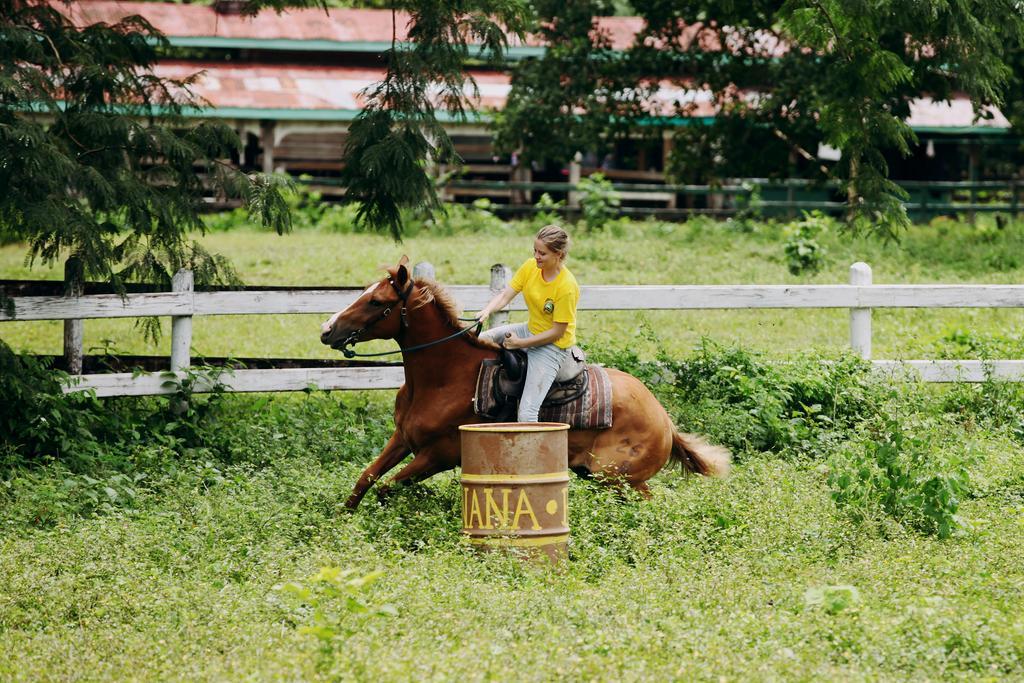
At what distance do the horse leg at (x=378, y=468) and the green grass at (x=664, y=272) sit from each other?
3.80 m

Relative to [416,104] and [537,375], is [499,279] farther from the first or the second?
[537,375]

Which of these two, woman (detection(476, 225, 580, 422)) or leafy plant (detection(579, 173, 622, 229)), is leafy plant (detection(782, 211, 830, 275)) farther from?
woman (detection(476, 225, 580, 422))

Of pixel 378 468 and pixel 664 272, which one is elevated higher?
pixel 664 272

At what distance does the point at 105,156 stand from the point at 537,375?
4.95 m

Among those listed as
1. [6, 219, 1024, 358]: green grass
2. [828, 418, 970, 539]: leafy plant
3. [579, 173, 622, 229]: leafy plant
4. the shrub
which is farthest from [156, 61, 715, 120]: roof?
[828, 418, 970, 539]: leafy plant

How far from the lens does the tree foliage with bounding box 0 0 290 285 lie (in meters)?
9.72

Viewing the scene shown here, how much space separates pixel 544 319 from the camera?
320 inches

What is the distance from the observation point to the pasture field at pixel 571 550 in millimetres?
5590

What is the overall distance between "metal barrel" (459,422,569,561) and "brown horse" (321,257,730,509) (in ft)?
3.12

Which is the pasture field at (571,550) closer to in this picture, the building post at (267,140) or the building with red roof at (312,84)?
the building post at (267,140)

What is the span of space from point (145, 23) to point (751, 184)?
1813 centimetres

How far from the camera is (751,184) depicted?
27734 millimetres

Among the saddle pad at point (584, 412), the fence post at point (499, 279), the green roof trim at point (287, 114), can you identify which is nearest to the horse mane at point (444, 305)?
the saddle pad at point (584, 412)

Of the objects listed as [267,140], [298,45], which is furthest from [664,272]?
[298,45]
